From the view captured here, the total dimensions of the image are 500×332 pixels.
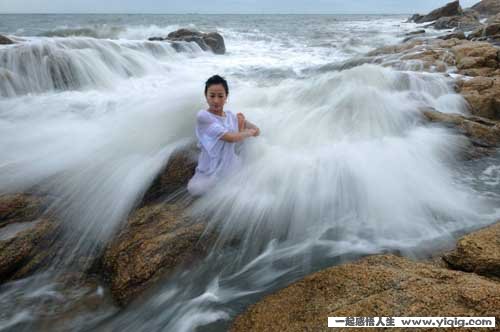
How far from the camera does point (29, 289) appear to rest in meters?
2.64

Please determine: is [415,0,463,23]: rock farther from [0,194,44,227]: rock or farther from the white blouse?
[0,194,44,227]: rock

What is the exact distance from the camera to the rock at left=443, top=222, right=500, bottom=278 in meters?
2.07

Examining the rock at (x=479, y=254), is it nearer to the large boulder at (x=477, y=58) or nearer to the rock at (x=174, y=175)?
the rock at (x=174, y=175)

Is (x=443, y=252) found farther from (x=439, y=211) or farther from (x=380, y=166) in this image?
(x=380, y=166)

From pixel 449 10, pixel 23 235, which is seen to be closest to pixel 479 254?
pixel 23 235

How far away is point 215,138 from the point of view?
3406mm

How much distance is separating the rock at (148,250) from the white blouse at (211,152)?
477mm

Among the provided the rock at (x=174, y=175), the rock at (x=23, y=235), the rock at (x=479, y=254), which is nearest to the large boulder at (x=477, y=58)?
the rock at (x=479, y=254)

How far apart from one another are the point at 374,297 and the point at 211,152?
2258 millimetres

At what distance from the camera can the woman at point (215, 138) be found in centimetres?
338

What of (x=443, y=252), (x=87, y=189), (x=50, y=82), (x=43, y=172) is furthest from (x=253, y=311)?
(x=50, y=82)

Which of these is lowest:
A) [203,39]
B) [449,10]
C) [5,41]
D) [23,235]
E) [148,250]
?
[148,250]

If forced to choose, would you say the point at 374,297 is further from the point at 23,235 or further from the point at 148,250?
the point at 23,235

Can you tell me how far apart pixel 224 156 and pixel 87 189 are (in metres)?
1.67
